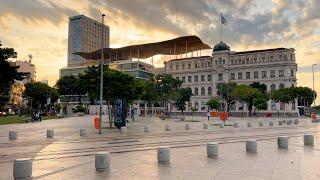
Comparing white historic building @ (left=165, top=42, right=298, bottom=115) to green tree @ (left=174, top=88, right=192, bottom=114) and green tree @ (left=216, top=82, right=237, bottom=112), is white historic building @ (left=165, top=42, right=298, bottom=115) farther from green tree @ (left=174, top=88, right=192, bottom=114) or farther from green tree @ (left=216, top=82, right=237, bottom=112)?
green tree @ (left=174, top=88, right=192, bottom=114)

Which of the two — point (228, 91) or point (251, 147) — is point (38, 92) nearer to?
point (228, 91)

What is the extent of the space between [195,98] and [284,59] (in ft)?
118

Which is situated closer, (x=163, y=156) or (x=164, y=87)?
(x=163, y=156)

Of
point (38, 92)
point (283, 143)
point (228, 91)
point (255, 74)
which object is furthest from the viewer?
point (255, 74)

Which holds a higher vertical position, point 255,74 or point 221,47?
point 221,47

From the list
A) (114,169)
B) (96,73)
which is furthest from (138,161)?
(96,73)

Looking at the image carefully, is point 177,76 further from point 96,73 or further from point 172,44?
point 96,73

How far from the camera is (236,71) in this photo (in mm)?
127062

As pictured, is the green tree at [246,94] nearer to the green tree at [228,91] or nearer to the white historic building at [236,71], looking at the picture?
the green tree at [228,91]

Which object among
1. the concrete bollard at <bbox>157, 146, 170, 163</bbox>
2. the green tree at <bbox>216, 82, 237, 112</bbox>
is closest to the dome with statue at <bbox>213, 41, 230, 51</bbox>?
the green tree at <bbox>216, 82, 237, 112</bbox>

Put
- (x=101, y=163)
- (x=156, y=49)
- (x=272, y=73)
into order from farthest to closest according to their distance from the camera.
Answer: (x=156, y=49)
(x=272, y=73)
(x=101, y=163)

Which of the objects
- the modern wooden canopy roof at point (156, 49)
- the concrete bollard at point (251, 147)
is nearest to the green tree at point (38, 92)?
the modern wooden canopy roof at point (156, 49)

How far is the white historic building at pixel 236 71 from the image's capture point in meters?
116

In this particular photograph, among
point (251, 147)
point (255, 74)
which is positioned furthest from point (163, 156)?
point (255, 74)
